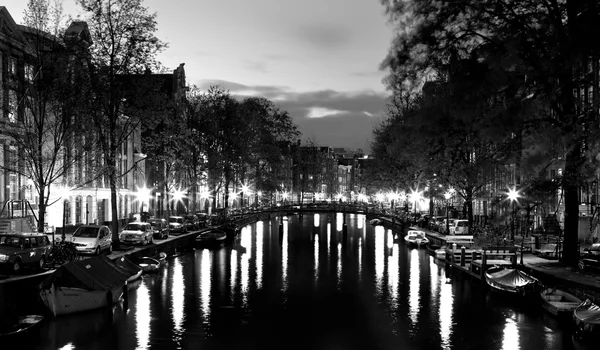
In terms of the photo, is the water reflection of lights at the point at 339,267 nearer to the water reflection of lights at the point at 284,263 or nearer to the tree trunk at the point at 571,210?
the water reflection of lights at the point at 284,263

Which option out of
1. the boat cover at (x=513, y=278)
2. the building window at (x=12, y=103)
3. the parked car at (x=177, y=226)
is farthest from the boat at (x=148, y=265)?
the parked car at (x=177, y=226)

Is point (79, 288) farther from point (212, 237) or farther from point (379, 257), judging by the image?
point (212, 237)

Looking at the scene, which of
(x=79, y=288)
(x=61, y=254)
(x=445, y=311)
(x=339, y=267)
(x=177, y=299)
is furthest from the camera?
(x=339, y=267)

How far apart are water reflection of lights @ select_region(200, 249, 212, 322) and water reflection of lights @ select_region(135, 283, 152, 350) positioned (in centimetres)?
274

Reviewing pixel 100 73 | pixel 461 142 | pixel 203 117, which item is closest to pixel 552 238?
pixel 461 142

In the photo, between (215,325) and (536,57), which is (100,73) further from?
(536,57)

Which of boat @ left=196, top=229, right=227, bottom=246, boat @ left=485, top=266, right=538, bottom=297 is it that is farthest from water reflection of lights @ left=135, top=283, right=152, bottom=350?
boat @ left=196, top=229, right=227, bottom=246

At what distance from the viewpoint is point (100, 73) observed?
49281 millimetres

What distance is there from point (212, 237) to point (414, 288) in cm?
3380

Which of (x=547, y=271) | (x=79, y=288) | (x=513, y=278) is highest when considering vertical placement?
(x=79, y=288)

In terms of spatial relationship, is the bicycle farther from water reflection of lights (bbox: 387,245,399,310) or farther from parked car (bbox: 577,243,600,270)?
parked car (bbox: 577,243,600,270)

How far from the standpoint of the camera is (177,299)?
114ft

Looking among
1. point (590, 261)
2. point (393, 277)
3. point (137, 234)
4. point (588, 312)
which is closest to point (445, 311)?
point (588, 312)

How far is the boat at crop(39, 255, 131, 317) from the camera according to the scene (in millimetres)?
29125
